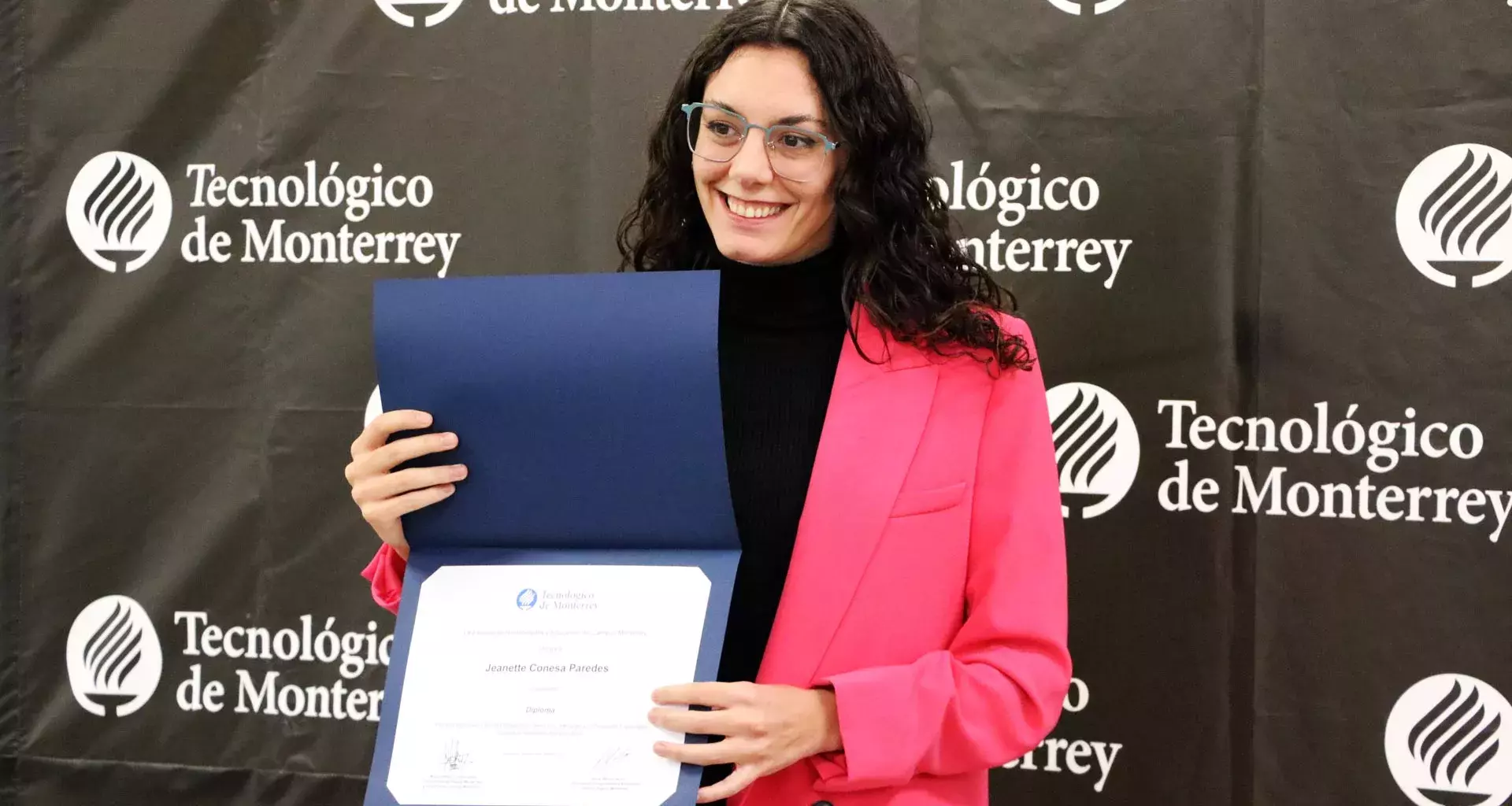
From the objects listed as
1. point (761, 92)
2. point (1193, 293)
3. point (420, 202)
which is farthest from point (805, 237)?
point (420, 202)

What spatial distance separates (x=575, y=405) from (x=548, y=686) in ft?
0.89

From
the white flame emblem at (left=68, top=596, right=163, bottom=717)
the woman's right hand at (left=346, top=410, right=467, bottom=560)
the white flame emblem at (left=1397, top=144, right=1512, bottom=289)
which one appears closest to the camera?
the woman's right hand at (left=346, top=410, right=467, bottom=560)

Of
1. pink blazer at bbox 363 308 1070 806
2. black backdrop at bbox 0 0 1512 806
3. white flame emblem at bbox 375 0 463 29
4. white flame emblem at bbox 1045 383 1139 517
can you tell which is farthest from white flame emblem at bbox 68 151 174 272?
white flame emblem at bbox 1045 383 1139 517

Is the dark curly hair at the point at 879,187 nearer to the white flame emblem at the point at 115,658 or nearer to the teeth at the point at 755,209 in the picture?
the teeth at the point at 755,209

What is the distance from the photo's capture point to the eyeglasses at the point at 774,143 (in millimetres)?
1240

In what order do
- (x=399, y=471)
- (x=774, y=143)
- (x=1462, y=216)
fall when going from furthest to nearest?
(x=1462, y=216), (x=774, y=143), (x=399, y=471)

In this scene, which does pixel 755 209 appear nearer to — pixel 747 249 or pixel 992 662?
pixel 747 249

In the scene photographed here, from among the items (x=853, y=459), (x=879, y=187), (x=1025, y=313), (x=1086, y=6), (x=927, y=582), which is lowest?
(x=927, y=582)

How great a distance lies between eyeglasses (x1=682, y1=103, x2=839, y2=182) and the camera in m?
1.24

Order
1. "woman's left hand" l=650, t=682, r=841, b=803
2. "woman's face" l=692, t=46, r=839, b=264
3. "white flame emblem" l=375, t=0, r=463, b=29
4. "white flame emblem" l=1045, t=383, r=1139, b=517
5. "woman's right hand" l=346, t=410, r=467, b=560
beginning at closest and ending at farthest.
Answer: "woman's left hand" l=650, t=682, r=841, b=803, "woman's right hand" l=346, t=410, r=467, b=560, "woman's face" l=692, t=46, r=839, b=264, "white flame emblem" l=1045, t=383, r=1139, b=517, "white flame emblem" l=375, t=0, r=463, b=29

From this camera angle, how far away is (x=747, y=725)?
1.05 metres

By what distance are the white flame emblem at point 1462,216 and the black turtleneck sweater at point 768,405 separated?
3.66 ft

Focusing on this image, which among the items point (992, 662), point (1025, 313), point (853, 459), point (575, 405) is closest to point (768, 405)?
point (853, 459)
